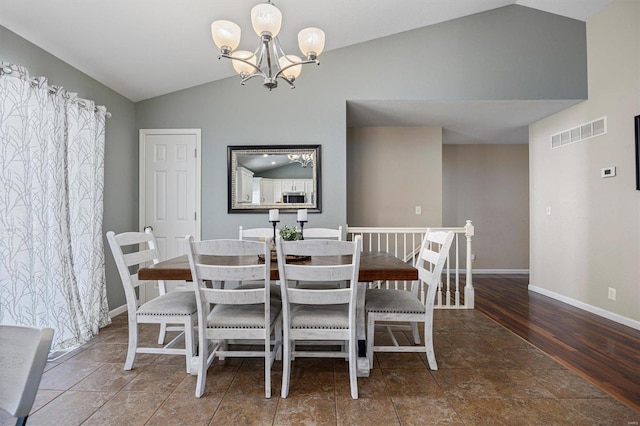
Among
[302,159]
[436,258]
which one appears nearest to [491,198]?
[302,159]

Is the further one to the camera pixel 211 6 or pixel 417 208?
pixel 417 208

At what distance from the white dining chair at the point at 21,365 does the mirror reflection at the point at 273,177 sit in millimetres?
3001

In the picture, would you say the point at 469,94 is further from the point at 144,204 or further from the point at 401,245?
the point at 144,204

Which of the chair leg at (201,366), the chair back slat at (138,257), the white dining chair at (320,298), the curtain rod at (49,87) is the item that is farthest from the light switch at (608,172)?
the curtain rod at (49,87)

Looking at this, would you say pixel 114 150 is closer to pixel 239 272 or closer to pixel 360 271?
pixel 239 272

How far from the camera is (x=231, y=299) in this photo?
1.75 metres

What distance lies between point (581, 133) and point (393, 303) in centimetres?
333

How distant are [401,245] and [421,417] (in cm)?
307

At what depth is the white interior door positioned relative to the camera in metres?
3.70

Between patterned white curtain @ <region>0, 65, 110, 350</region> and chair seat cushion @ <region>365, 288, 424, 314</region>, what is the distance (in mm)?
2406

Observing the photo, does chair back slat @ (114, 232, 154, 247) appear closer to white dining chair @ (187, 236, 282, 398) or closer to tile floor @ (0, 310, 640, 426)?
white dining chair @ (187, 236, 282, 398)

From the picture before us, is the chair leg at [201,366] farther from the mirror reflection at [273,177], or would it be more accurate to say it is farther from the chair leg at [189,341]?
the mirror reflection at [273,177]

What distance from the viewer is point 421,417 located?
163cm

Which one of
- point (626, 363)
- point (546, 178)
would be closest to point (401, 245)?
point (546, 178)
